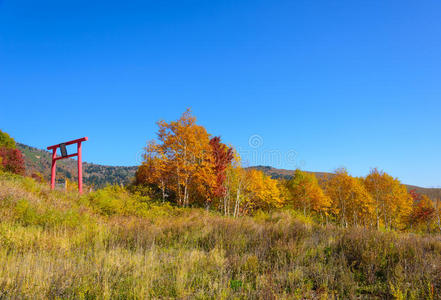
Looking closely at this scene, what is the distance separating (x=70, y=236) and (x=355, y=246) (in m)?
9.27

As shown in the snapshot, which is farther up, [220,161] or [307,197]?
[220,161]

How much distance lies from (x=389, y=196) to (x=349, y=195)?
626cm

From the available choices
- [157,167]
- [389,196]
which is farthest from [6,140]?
[389,196]

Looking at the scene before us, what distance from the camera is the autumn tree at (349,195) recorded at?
42.3 meters

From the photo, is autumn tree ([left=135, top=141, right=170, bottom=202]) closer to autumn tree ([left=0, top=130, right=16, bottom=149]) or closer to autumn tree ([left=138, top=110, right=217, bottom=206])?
autumn tree ([left=138, top=110, right=217, bottom=206])

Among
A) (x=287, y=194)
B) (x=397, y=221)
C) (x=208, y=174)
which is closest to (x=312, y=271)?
(x=208, y=174)

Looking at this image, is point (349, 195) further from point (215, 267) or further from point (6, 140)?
point (6, 140)

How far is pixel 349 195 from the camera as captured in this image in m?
44.3

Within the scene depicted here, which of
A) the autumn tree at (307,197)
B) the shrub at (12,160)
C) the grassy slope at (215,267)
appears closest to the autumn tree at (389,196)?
the autumn tree at (307,197)

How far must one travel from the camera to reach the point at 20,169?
3625cm

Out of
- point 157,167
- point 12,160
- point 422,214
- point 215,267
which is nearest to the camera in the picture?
point 215,267

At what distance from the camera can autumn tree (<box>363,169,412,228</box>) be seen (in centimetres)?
4259

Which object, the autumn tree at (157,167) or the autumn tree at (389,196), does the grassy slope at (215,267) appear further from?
the autumn tree at (389,196)

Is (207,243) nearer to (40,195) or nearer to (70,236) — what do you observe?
(70,236)
